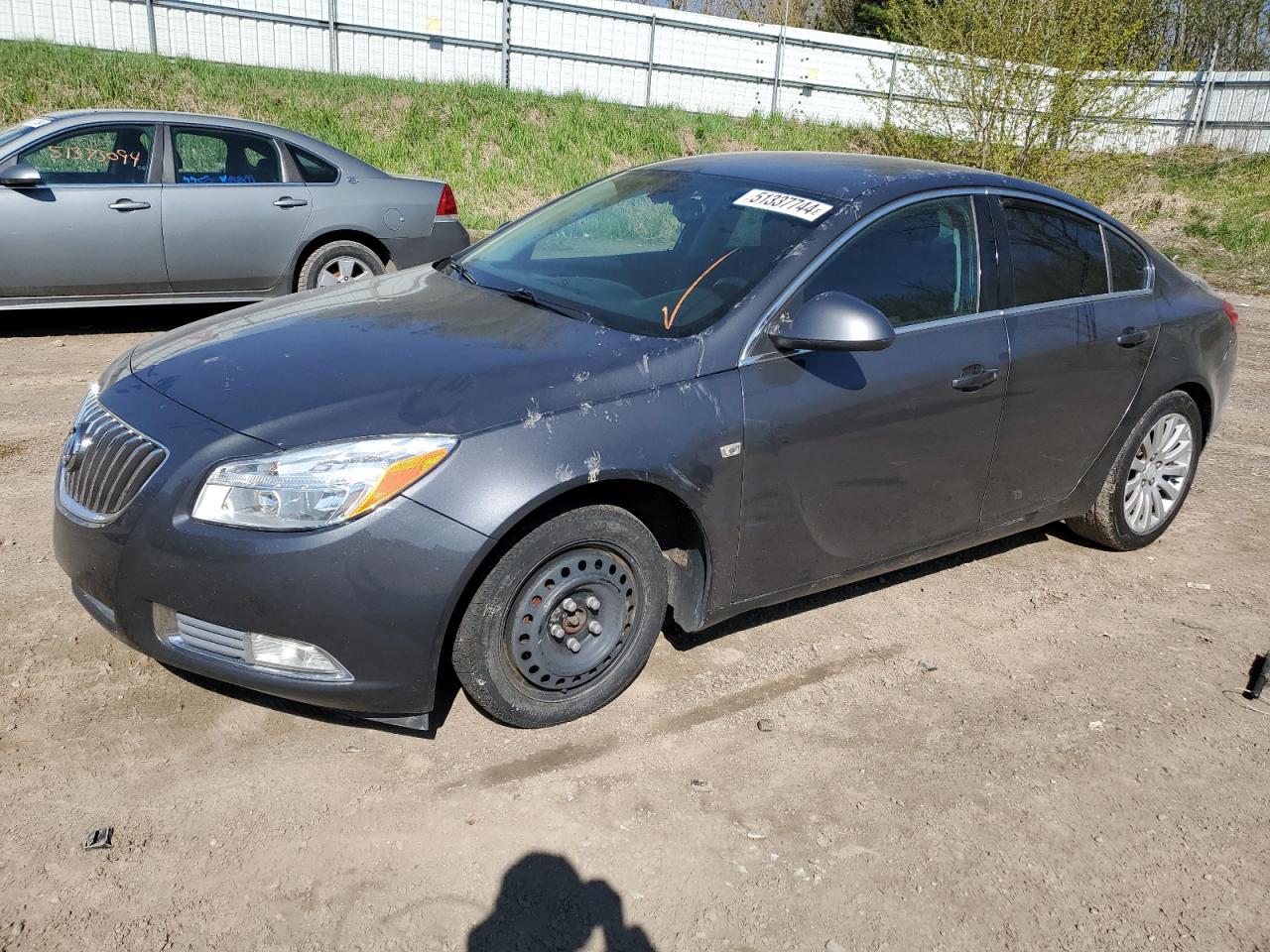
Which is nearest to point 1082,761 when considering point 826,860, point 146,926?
point 826,860

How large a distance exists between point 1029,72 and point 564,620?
15984 mm

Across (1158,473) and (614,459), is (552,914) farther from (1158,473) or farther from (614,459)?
(1158,473)

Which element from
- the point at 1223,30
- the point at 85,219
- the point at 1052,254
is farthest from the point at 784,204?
the point at 1223,30

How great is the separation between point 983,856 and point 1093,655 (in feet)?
4.92

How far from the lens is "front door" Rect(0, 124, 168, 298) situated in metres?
7.42

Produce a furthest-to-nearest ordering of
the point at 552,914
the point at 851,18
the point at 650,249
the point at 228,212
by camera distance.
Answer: the point at 851,18
the point at 228,212
the point at 650,249
the point at 552,914

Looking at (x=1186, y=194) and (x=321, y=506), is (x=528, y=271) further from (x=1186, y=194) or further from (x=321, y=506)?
(x=1186, y=194)

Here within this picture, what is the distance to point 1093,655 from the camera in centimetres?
424

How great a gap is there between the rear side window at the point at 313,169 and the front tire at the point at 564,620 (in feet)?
19.9

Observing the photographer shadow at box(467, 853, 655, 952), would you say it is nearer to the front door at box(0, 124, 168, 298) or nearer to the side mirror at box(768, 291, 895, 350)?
the side mirror at box(768, 291, 895, 350)

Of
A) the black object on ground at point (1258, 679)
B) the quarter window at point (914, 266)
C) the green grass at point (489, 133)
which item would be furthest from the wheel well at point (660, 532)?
the green grass at point (489, 133)

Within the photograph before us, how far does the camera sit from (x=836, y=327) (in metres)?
3.44

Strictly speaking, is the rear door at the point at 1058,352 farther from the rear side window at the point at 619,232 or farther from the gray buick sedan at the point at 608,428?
the rear side window at the point at 619,232

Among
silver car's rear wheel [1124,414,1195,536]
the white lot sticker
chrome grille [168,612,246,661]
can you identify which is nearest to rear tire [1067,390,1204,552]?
silver car's rear wheel [1124,414,1195,536]
